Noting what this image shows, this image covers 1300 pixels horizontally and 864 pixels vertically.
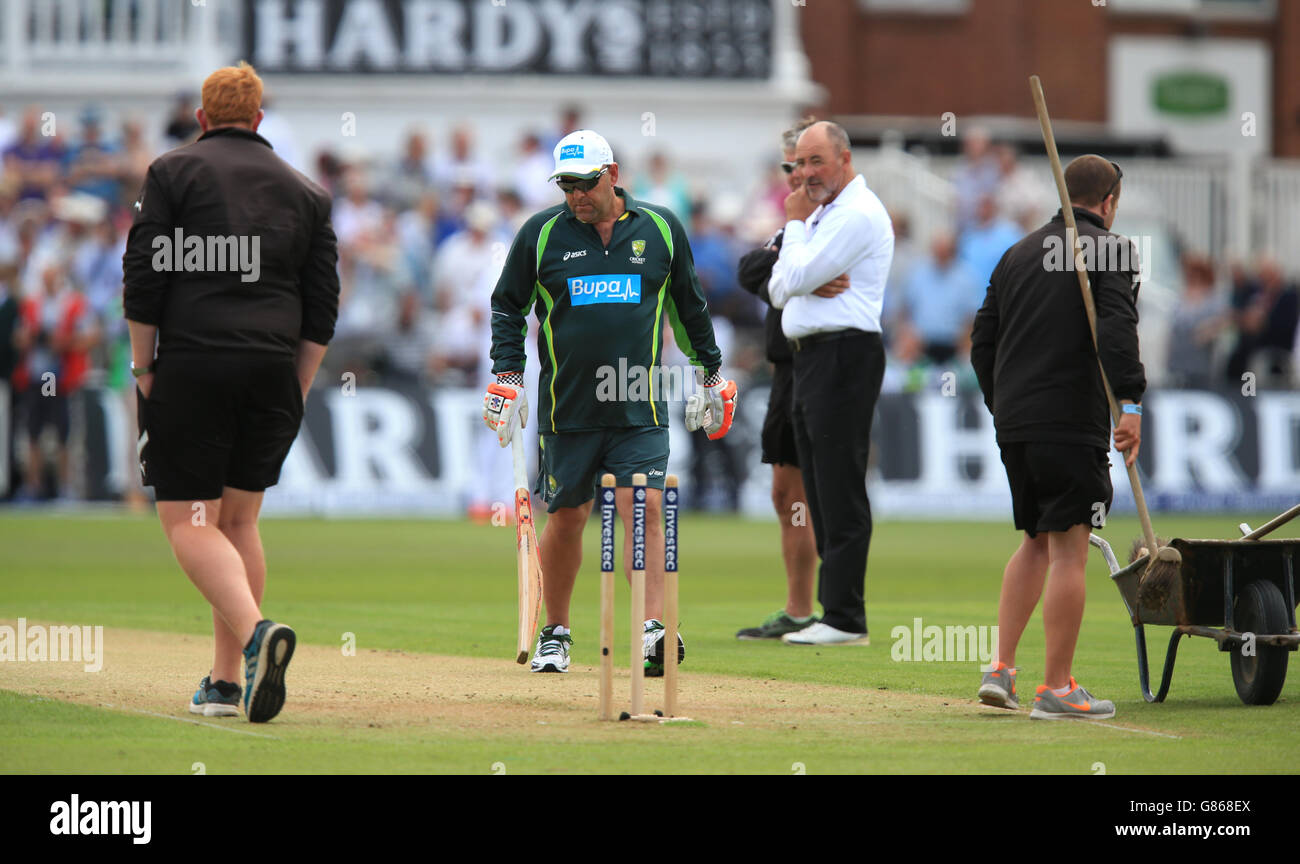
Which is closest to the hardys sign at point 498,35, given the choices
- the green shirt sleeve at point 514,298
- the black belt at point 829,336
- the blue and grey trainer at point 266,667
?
the black belt at point 829,336

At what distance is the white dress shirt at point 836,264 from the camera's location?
11078 mm

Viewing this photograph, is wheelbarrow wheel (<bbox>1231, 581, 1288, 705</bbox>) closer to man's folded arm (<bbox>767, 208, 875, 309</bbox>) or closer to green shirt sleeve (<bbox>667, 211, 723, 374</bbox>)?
green shirt sleeve (<bbox>667, 211, 723, 374</bbox>)

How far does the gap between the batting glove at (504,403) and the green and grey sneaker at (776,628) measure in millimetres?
2398

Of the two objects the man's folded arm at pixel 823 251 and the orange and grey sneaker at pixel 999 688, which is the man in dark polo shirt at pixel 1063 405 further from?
the man's folded arm at pixel 823 251

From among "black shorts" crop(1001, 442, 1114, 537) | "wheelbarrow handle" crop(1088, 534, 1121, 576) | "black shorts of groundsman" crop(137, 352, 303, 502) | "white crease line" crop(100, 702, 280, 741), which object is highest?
"black shorts of groundsman" crop(137, 352, 303, 502)

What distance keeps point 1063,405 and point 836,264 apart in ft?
9.42

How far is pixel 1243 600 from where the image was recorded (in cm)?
886

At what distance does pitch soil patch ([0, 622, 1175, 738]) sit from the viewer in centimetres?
819

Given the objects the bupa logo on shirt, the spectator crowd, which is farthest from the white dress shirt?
the spectator crowd

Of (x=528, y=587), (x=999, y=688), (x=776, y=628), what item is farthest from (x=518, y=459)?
(x=999, y=688)

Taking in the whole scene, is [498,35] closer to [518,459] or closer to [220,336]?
[518,459]

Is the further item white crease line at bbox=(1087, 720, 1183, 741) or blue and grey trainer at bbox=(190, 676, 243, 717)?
blue and grey trainer at bbox=(190, 676, 243, 717)
